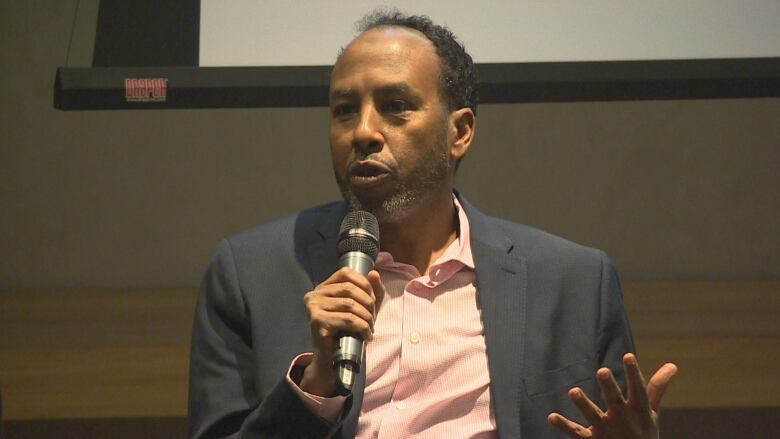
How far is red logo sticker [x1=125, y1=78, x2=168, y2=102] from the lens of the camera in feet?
8.13

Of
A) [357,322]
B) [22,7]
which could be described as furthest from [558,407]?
[22,7]

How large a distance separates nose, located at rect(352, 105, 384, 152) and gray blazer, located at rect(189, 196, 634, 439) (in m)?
0.17

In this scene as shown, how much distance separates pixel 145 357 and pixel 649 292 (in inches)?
56.3

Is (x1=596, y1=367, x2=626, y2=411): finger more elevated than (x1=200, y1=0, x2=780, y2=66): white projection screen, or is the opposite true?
(x1=200, y1=0, x2=780, y2=66): white projection screen

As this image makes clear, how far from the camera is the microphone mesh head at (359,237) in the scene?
149 centimetres

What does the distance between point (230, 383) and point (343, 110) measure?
484 millimetres

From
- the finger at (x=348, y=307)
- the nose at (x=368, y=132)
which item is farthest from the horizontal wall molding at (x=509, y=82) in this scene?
the finger at (x=348, y=307)

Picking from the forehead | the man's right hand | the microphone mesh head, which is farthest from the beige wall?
the man's right hand

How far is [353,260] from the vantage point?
1448 millimetres

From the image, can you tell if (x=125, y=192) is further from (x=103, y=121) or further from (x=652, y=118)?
(x=652, y=118)

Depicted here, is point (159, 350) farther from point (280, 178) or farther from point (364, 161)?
point (364, 161)

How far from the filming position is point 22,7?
3289mm

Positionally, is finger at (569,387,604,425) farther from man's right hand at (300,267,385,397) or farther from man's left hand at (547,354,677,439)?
man's right hand at (300,267,385,397)

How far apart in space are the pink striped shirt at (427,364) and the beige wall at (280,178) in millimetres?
1526
